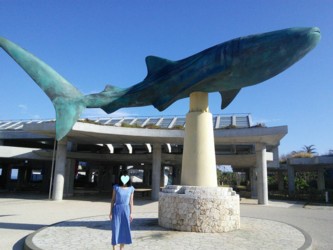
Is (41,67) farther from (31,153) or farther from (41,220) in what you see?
(31,153)

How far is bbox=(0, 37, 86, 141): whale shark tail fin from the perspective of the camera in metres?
10.6

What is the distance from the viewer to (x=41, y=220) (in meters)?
13.6

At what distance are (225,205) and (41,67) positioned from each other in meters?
8.23

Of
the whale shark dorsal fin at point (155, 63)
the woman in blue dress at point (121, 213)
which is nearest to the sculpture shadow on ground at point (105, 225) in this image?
the woman in blue dress at point (121, 213)

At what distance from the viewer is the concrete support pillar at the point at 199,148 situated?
11.3 metres

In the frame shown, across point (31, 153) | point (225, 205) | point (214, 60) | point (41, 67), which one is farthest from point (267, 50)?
point (31, 153)

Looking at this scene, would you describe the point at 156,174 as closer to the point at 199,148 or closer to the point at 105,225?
the point at 105,225

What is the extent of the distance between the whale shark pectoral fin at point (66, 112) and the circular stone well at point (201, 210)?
4.42m

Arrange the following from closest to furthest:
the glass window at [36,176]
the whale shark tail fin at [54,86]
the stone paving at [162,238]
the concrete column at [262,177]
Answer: the stone paving at [162,238] → the whale shark tail fin at [54,86] → the concrete column at [262,177] → the glass window at [36,176]

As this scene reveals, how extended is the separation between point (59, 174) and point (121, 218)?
66.3 feet

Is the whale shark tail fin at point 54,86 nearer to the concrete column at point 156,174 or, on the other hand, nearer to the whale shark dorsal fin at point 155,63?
the whale shark dorsal fin at point 155,63

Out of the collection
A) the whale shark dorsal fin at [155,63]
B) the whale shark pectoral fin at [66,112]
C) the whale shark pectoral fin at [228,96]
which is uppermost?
the whale shark dorsal fin at [155,63]

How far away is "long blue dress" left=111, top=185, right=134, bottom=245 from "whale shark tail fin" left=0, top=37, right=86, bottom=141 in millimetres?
4322

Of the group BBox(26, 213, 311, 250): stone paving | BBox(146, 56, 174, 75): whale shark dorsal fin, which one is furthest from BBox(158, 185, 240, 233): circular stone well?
BBox(146, 56, 174, 75): whale shark dorsal fin
